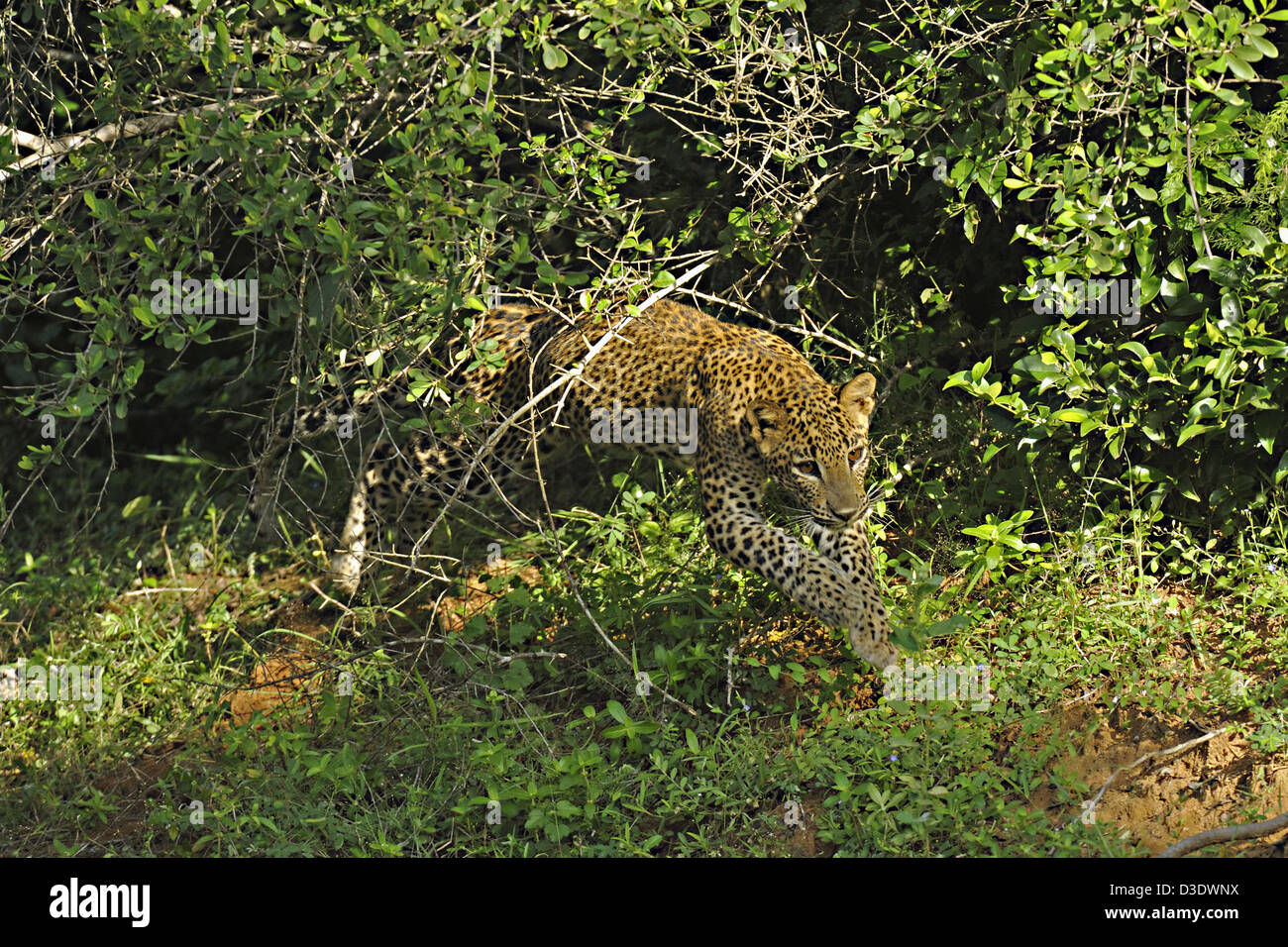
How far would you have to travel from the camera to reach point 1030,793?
15.9ft

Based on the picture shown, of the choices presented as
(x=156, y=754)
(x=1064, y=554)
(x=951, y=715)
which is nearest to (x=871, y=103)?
(x=1064, y=554)

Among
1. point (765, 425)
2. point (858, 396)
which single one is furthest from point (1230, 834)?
point (765, 425)

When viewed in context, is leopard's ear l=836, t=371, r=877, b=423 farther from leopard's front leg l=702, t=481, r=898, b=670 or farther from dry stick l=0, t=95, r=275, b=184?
dry stick l=0, t=95, r=275, b=184

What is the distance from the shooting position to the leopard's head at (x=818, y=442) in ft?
18.8

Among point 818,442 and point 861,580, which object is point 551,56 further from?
point 861,580

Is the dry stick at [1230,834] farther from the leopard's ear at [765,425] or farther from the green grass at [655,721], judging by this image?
the leopard's ear at [765,425]

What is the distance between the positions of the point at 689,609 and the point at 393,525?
2038 millimetres

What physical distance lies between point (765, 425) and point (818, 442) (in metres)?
0.32

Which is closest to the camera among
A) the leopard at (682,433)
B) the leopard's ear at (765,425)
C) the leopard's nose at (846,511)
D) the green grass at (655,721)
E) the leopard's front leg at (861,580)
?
the green grass at (655,721)

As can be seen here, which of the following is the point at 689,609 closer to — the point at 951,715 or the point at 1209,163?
the point at 951,715

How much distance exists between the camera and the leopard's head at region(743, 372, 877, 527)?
18.8 ft

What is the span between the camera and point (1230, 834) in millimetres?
4344

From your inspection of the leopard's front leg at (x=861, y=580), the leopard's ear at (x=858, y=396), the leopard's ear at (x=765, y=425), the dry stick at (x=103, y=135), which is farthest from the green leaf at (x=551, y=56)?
the leopard's front leg at (x=861, y=580)

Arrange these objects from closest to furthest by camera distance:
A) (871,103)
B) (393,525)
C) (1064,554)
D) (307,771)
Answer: (307,771) → (1064,554) → (871,103) → (393,525)
